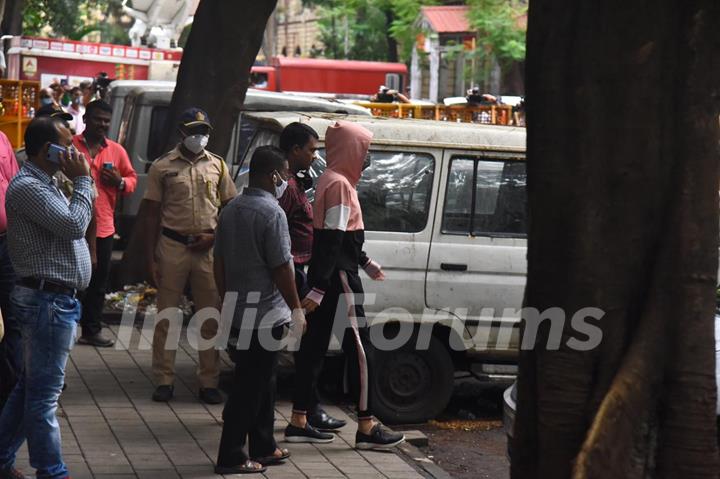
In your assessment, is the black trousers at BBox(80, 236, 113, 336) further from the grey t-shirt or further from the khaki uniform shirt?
the grey t-shirt

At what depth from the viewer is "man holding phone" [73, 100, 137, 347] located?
10719mm

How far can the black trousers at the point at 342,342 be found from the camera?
26.5 feet

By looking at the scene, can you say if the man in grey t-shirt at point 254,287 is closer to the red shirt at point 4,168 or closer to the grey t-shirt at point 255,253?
the grey t-shirt at point 255,253

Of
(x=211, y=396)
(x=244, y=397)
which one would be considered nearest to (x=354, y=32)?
(x=211, y=396)

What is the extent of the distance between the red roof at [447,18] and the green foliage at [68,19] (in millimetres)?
12780

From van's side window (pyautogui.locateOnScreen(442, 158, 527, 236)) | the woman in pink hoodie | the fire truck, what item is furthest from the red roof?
the woman in pink hoodie

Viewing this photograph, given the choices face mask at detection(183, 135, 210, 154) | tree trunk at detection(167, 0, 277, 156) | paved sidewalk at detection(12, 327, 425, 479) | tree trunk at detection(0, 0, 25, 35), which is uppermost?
tree trunk at detection(0, 0, 25, 35)

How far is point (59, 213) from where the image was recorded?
6258 millimetres

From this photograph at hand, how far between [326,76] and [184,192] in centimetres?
3205

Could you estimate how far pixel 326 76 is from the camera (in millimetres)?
40812

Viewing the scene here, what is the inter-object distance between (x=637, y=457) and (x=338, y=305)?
3613mm

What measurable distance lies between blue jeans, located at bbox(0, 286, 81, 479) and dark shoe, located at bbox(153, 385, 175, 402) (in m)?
2.53

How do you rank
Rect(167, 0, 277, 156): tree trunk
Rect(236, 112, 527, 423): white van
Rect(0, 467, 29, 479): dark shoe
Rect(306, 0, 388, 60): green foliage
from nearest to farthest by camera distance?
Rect(0, 467, 29, 479): dark shoe, Rect(236, 112, 527, 423): white van, Rect(167, 0, 277, 156): tree trunk, Rect(306, 0, 388, 60): green foliage

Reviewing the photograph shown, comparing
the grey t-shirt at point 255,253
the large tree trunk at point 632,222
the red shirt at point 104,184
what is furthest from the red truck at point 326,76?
the large tree trunk at point 632,222
